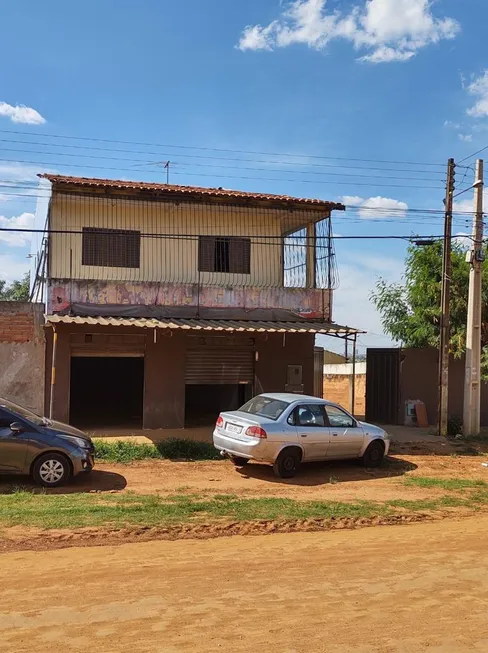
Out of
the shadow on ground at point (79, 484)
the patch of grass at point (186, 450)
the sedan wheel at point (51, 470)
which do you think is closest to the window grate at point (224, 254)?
the patch of grass at point (186, 450)

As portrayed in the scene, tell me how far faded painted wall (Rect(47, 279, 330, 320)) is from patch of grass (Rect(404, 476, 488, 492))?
6906 millimetres

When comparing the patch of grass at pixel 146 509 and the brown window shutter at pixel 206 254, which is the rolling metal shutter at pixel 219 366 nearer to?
the brown window shutter at pixel 206 254

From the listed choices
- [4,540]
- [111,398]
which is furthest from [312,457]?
[111,398]

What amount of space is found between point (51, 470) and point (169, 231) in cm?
878

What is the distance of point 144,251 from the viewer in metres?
17.1

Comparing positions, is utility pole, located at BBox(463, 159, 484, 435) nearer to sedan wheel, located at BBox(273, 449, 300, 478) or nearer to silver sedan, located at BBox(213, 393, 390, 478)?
silver sedan, located at BBox(213, 393, 390, 478)

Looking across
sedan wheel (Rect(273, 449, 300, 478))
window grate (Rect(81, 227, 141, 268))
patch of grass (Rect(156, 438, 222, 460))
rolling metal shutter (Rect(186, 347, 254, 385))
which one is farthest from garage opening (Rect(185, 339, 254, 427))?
sedan wheel (Rect(273, 449, 300, 478))

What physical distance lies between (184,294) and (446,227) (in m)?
7.54

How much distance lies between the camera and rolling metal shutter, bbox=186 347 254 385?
1698 cm

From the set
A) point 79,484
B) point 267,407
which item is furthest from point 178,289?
point 79,484

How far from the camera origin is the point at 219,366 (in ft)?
56.7

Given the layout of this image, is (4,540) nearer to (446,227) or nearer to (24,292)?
(446,227)

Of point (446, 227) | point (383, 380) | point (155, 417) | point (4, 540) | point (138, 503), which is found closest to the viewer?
point (4, 540)

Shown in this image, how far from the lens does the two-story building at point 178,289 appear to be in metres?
15.9
